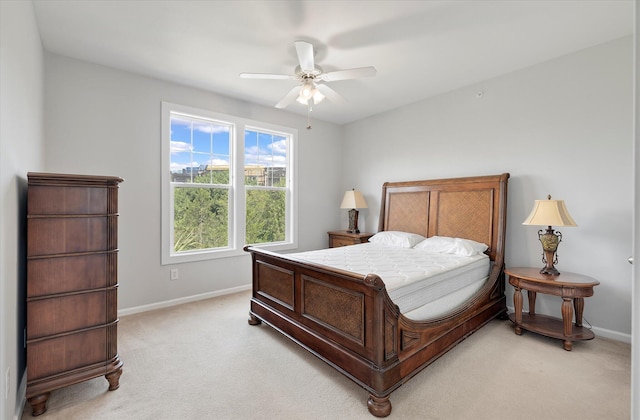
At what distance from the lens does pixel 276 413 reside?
1738 millimetres

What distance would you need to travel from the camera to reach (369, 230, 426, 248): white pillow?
368 centimetres

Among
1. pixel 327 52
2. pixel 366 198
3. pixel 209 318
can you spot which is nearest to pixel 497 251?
pixel 366 198

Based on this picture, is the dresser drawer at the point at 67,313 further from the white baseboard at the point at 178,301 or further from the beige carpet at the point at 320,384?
the white baseboard at the point at 178,301

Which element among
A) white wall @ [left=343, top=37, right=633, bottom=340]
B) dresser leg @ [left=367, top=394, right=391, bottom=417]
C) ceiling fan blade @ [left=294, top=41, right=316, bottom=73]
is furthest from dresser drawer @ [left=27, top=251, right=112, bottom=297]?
white wall @ [left=343, top=37, right=633, bottom=340]

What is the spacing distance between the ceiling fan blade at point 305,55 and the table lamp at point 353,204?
244 centimetres

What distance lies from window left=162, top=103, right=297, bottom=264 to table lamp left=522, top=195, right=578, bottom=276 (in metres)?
3.19

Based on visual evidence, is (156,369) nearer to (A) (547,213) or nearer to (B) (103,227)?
(B) (103,227)

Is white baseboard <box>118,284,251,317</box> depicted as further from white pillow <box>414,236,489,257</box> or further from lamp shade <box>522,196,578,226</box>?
lamp shade <box>522,196,578,226</box>

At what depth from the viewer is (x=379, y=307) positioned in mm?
1791

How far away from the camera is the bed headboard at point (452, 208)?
329 cm

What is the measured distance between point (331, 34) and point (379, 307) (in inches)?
88.9

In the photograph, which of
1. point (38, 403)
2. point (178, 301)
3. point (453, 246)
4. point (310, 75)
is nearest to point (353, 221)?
point (453, 246)

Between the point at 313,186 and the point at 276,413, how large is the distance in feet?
11.9

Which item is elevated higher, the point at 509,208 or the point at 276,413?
the point at 509,208
